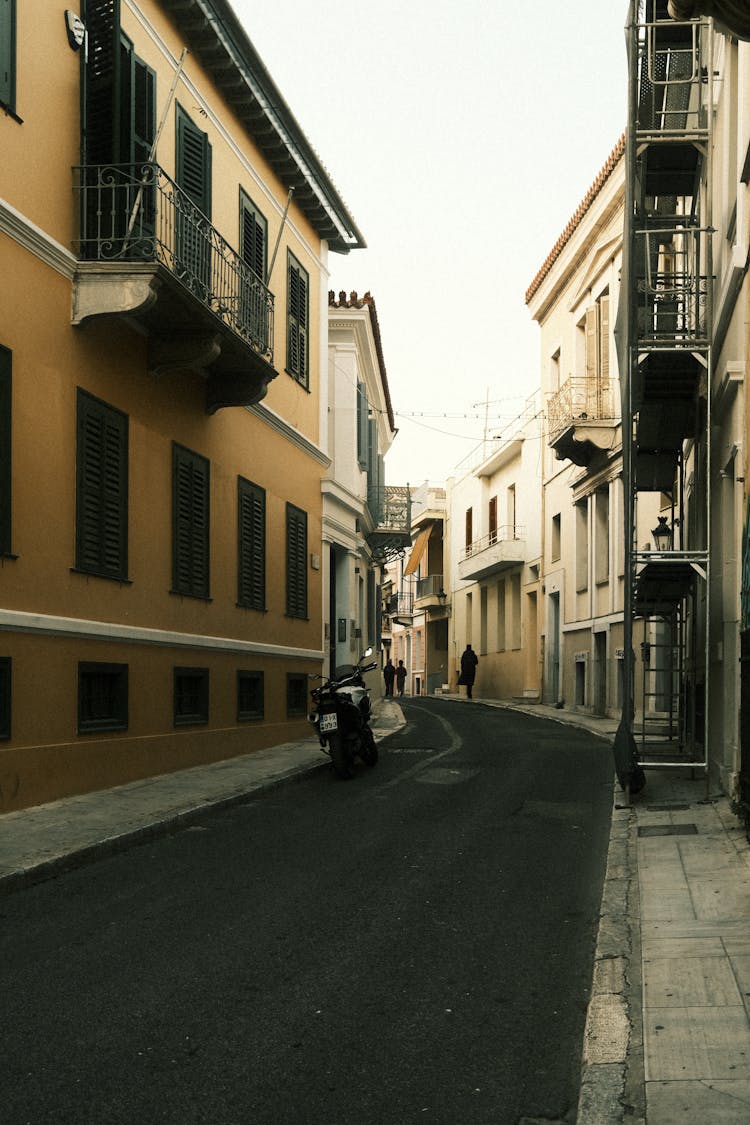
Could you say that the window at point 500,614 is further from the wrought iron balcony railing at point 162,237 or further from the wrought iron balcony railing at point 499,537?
the wrought iron balcony railing at point 162,237

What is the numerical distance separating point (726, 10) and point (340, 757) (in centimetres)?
1056

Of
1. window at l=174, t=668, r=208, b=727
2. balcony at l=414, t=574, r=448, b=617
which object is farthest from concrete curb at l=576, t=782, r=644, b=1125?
balcony at l=414, t=574, r=448, b=617

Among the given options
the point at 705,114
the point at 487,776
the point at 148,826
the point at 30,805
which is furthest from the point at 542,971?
the point at 705,114

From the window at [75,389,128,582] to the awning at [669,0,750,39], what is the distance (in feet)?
27.9

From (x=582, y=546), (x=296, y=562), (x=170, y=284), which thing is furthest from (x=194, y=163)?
(x=582, y=546)

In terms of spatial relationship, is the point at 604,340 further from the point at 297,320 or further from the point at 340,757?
the point at 340,757

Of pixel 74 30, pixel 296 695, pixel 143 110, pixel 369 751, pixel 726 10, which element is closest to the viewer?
pixel 726 10

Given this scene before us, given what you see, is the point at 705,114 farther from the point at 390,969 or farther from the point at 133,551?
the point at 390,969

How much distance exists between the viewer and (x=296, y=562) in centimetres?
1983

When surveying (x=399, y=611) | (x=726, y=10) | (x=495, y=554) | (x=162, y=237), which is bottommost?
(x=399, y=611)

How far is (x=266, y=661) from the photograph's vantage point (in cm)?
1788

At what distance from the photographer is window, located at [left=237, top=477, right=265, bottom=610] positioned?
1683 cm

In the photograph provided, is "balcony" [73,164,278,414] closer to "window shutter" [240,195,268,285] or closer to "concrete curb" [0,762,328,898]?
"window shutter" [240,195,268,285]

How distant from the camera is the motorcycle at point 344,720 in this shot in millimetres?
13664
